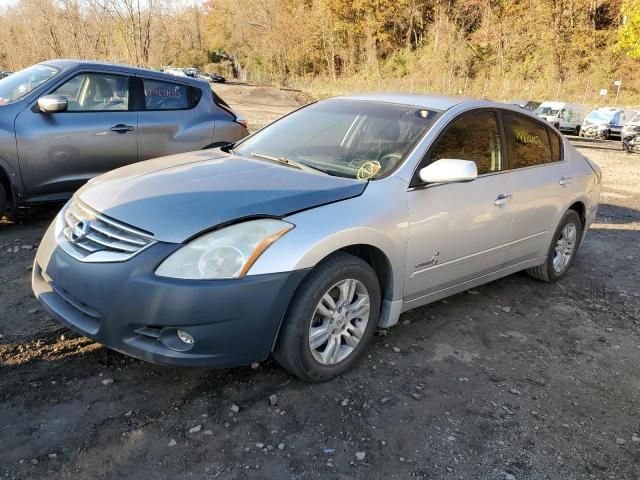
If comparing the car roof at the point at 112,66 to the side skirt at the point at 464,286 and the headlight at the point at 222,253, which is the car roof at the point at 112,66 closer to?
the headlight at the point at 222,253

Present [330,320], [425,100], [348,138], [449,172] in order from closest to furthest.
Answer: [330,320]
[449,172]
[348,138]
[425,100]

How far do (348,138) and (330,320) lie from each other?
143 centimetres

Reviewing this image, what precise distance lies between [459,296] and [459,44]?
4455 cm

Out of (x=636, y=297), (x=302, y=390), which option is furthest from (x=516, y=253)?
(x=302, y=390)

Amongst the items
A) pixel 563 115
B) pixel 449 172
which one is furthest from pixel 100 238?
pixel 563 115

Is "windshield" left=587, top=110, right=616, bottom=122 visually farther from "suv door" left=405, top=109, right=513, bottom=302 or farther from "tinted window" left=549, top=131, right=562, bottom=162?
"suv door" left=405, top=109, right=513, bottom=302

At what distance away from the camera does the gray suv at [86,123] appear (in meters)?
5.38

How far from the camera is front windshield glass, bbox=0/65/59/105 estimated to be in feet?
18.3

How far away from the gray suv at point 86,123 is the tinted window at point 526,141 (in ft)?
12.2

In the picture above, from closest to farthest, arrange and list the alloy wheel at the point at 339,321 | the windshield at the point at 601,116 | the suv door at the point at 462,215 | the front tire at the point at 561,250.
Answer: the alloy wheel at the point at 339,321 < the suv door at the point at 462,215 < the front tire at the point at 561,250 < the windshield at the point at 601,116

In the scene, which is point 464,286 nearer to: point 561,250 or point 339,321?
point 339,321

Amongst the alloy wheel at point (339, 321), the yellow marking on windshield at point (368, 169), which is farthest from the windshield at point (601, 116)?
the alloy wheel at point (339, 321)

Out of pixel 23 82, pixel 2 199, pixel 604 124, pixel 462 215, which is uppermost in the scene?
pixel 23 82

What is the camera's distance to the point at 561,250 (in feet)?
17.1
